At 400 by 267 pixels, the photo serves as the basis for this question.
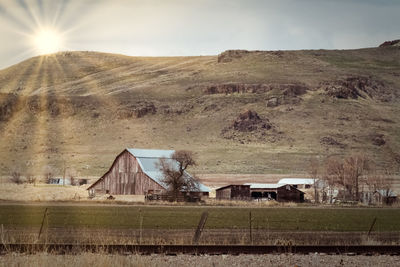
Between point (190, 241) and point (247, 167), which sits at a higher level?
point (247, 167)

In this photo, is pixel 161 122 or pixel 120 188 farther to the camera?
pixel 161 122

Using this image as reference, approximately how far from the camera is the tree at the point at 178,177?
6725 centimetres

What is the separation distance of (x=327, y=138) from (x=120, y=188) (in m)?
74.2

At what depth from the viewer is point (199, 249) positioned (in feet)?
65.2

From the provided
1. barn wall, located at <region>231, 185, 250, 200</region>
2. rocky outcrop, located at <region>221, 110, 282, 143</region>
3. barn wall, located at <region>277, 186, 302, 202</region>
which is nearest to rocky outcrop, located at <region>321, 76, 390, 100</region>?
rocky outcrop, located at <region>221, 110, 282, 143</region>

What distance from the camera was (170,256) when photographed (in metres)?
18.6

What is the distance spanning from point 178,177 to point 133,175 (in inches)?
423

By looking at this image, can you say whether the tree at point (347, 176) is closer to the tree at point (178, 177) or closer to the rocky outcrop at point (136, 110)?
the tree at point (178, 177)

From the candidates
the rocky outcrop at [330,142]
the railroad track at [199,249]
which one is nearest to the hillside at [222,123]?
the rocky outcrop at [330,142]

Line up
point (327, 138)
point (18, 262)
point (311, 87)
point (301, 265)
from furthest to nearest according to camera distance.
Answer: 1. point (311, 87)
2. point (327, 138)
3. point (301, 265)
4. point (18, 262)

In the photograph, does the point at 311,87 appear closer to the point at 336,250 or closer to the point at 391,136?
the point at 391,136

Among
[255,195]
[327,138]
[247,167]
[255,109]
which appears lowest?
[255,195]

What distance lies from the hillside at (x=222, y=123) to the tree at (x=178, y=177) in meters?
47.1

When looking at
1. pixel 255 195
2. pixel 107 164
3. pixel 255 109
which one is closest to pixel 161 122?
pixel 255 109
